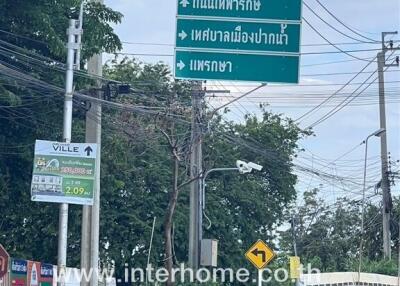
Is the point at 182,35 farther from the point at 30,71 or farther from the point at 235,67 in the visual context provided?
the point at 30,71

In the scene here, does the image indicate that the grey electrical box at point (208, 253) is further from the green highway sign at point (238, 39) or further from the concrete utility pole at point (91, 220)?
the green highway sign at point (238, 39)

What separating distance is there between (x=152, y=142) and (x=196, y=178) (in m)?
5.69

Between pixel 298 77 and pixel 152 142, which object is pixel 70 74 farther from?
pixel 152 142

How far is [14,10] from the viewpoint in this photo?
20.4 m

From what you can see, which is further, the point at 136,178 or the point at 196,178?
the point at 136,178

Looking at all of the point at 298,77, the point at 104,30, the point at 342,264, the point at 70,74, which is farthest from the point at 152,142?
the point at 342,264

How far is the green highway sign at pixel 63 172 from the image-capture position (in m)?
17.9

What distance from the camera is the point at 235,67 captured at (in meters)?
13.7

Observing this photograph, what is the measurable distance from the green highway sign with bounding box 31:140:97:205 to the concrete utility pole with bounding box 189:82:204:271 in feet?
22.4

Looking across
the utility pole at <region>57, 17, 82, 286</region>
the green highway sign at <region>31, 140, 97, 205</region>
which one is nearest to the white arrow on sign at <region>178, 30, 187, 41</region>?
the green highway sign at <region>31, 140, 97, 205</region>

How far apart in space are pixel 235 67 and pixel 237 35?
1.51ft

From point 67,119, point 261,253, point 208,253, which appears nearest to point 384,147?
point 208,253

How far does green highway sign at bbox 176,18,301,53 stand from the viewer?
13523mm

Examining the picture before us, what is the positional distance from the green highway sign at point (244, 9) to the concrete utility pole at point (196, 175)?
11.0 m
